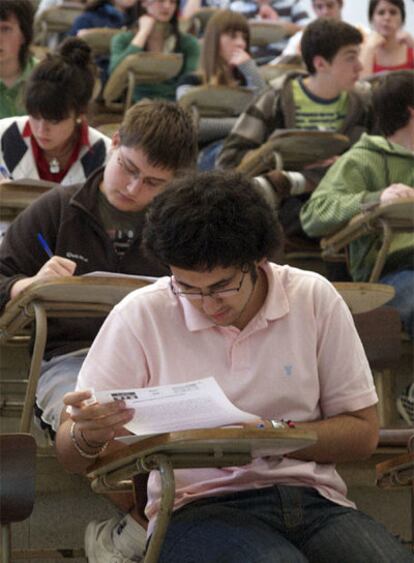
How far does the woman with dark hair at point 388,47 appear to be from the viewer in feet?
22.9

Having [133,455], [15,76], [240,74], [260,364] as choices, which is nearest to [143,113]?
[260,364]

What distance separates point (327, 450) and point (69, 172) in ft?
6.68

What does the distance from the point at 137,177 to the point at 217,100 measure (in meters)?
2.88

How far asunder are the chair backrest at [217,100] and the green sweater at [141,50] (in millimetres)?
992

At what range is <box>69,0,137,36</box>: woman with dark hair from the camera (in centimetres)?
795

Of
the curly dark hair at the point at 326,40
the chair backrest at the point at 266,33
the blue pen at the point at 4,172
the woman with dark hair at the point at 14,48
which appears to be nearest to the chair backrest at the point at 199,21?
the chair backrest at the point at 266,33

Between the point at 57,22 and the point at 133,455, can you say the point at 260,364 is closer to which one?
the point at 133,455

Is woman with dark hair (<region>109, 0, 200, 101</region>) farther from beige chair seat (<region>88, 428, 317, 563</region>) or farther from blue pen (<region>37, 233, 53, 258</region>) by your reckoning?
beige chair seat (<region>88, 428, 317, 563</region>)

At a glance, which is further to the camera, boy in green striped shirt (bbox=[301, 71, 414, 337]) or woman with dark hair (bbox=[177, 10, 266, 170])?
woman with dark hair (bbox=[177, 10, 266, 170])

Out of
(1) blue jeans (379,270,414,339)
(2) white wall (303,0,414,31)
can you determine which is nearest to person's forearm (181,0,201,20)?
(2) white wall (303,0,414,31)

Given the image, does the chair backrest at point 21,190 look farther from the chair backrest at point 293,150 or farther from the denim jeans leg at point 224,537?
the denim jeans leg at point 224,537

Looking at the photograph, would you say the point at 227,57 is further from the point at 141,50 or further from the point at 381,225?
the point at 381,225

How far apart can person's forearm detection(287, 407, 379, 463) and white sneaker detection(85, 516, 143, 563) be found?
1.33 ft

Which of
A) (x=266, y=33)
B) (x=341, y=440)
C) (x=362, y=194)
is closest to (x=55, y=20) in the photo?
(x=266, y=33)
